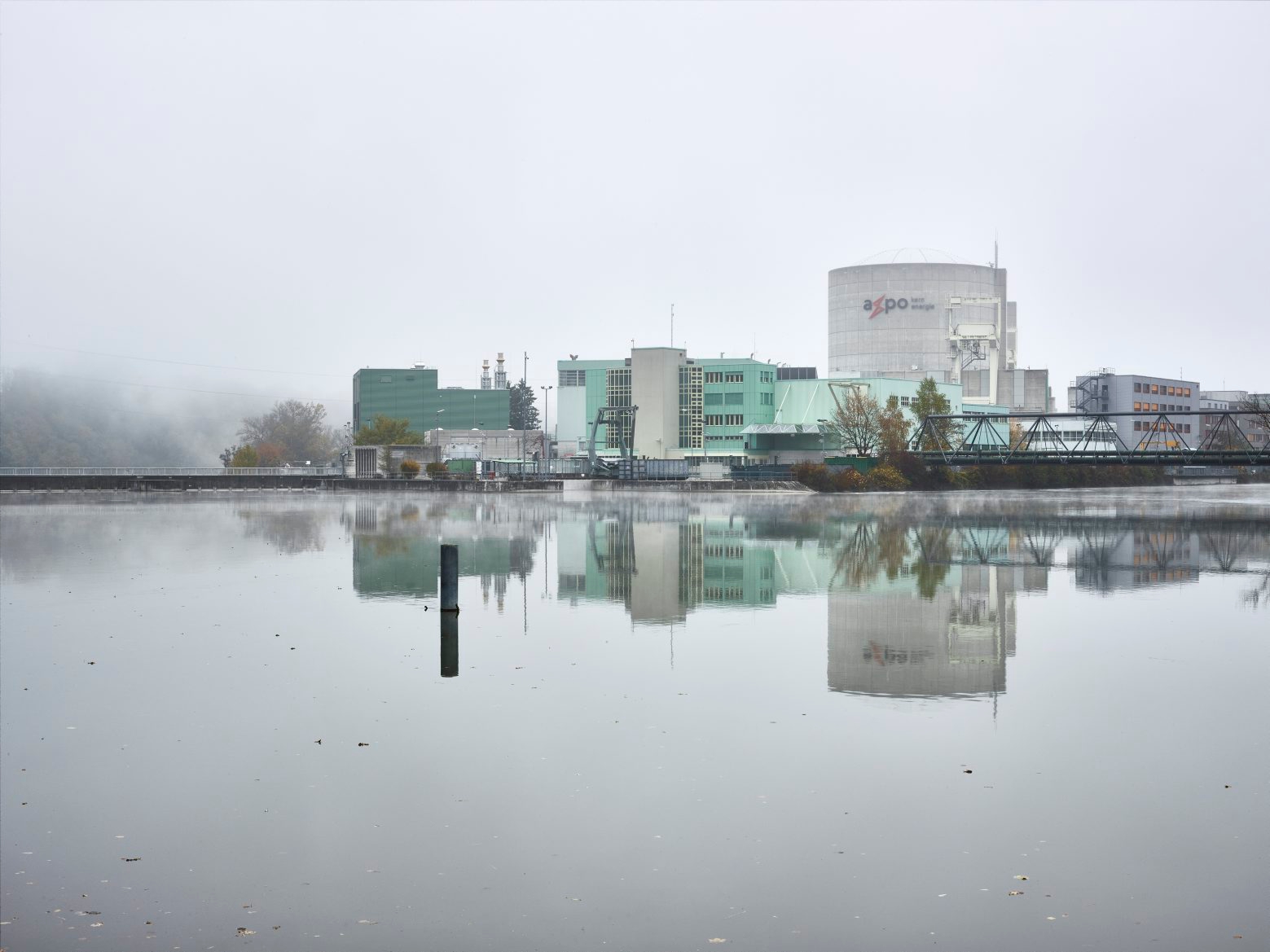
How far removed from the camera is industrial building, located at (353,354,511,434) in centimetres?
17525

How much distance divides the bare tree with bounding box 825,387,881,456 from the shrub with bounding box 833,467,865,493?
292 inches

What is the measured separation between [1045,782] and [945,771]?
2.98 feet

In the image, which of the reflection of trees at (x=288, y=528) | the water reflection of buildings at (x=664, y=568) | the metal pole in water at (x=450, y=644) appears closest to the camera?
the metal pole in water at (x=450, y=644)

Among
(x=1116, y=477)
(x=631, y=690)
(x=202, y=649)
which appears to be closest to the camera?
(x=631, y=690)

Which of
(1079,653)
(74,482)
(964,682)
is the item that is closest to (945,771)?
(964,682)

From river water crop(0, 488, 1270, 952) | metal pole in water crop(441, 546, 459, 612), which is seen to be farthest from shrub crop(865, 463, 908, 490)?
metal pole in water crop(441, 546, 459, 612)

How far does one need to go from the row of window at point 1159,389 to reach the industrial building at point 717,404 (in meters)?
54.0

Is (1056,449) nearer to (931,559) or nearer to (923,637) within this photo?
(931,559)

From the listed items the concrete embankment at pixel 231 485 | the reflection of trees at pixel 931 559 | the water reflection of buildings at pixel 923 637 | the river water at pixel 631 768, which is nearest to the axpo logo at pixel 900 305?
the concrete embankment at pixel 231 485

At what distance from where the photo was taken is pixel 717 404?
5625 inches

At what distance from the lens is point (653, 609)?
963 inches

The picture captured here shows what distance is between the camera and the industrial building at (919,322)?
6270 inches

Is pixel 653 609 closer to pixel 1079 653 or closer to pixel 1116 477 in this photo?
pixel 1079 653

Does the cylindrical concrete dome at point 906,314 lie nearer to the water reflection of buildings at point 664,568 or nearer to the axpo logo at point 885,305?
the axpo logo at point 885,305
